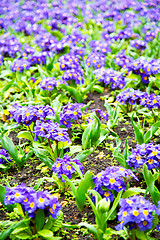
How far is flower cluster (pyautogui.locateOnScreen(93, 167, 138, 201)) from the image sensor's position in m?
2.34

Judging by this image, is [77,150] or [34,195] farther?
[77,150]

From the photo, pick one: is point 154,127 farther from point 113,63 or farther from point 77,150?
point 113,63

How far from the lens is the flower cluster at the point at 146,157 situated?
2588 mm

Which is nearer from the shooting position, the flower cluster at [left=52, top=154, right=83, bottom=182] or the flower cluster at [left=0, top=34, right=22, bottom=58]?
the flower cluster at [left=52, top=154, right=83, bottom=182]

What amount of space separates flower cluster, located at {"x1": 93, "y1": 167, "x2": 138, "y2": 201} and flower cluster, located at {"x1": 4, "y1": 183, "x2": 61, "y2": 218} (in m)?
0.42

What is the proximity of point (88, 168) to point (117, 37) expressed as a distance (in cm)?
399

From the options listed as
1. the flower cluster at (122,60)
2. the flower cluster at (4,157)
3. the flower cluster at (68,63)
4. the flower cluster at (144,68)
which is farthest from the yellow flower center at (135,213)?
the flower cluster at (122,60)

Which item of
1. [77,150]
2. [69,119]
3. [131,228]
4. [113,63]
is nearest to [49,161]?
[77,150]

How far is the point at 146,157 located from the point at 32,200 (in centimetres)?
114

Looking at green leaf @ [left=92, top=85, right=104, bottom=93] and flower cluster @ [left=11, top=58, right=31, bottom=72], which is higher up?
flower cluster @ [left=11, top=58, right=31, bottom=72]

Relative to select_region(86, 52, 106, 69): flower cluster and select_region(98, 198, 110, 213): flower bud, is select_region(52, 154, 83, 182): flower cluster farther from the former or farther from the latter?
select_region(86, 52, 106, 69): flower cluster

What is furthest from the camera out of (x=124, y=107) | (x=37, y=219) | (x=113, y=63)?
(x=113, y=63)

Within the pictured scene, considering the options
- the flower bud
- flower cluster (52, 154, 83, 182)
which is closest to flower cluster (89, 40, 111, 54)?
flower cluster (52, 154, 83, 182)

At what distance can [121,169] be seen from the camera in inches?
96.9
